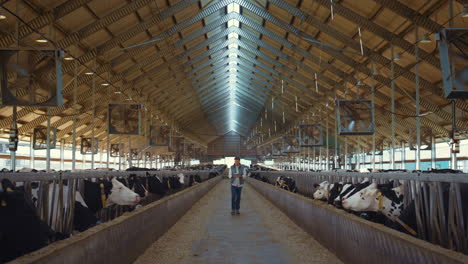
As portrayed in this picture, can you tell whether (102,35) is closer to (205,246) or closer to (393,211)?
(205,246)

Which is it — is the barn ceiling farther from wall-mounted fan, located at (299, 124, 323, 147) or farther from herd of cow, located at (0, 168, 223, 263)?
herd of cow, located at (0, 168, 223, 263)

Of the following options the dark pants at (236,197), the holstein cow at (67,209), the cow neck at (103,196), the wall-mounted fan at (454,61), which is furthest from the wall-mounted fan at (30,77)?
the wall-mounted fan at (454,61)

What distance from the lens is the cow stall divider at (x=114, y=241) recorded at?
362cm

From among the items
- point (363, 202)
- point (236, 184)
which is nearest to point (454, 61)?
point (363, 202)

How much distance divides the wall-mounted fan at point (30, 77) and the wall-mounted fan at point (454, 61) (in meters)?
8.46

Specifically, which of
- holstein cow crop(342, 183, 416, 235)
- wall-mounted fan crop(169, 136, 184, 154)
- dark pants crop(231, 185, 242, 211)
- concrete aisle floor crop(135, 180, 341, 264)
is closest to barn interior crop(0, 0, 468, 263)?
concrete aisle floor crop(135, 180, 341, 264)

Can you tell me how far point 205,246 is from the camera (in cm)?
772

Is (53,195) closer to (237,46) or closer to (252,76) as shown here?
(237,46)

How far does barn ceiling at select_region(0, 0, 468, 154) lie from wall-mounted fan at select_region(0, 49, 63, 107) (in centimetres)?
139

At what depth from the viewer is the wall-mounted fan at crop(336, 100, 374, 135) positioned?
59.9 feet

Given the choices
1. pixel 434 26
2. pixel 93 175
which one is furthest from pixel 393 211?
pixel 434 26

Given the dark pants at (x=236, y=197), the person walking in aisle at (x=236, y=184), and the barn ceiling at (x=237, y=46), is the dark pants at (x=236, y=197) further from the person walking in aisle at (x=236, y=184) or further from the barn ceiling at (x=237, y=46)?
the barn ceiling at (x=237, y=46)

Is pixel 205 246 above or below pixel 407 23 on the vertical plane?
below

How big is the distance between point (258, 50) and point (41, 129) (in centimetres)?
1398
